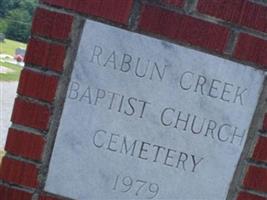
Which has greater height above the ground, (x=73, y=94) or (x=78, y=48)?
(x=78, y=48)

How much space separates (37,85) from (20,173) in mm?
390

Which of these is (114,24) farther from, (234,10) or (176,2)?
(234,10)

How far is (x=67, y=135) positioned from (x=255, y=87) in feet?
2.70

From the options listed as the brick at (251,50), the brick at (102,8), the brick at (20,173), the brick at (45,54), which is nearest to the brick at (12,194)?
the brick at (20,173)

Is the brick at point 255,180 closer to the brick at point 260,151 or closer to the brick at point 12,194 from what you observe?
the brick at point 260,151

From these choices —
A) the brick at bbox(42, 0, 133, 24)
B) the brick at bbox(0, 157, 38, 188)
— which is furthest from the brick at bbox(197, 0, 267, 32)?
the brick at bbox(0, 157, 38, 188)

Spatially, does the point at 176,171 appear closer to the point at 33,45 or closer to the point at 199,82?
the point at 199,82

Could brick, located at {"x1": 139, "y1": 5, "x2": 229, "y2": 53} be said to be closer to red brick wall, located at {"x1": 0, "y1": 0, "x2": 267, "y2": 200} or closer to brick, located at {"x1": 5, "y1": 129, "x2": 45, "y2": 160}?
red brick wall, located at {"x1": 0, "y1": 0, "x2": 267, "y2": 200}

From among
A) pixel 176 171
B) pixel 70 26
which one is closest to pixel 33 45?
pixel 70 26

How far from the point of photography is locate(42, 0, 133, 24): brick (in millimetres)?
2213

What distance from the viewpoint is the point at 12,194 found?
7.62ft

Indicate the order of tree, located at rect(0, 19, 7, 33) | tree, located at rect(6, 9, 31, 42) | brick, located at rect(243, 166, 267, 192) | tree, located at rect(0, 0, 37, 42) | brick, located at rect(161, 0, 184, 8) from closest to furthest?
brick, located at rect(161, 0, 184, 8) → brick, located at rect(243, 166, 267, 192) → tree, located at rect(6, 9, 31, 42) → tree, located at rect(0, 0, 37, 42) → tree, located at rect(0, 19, 7, 33)

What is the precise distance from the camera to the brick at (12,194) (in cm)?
232

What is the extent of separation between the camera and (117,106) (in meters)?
2.26
